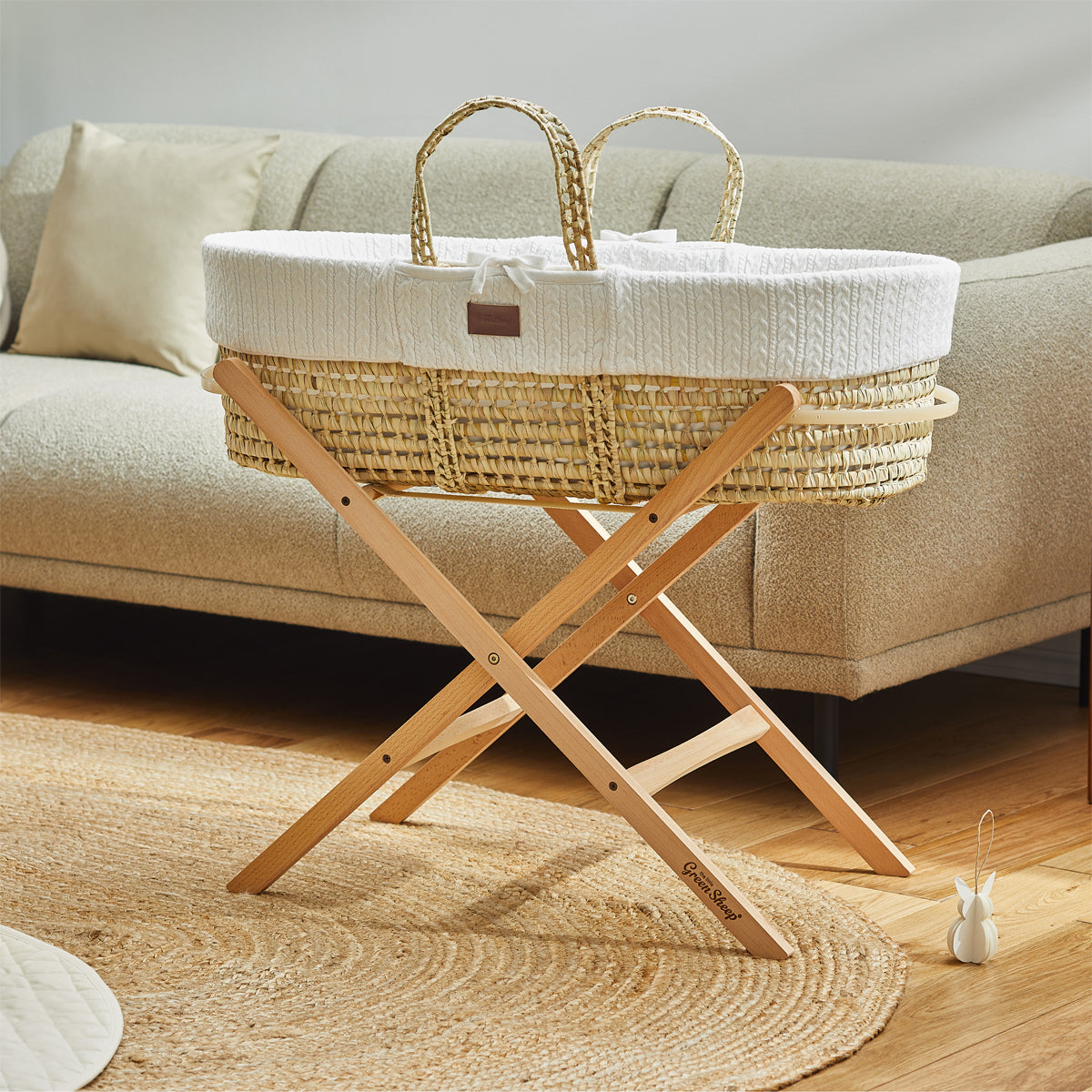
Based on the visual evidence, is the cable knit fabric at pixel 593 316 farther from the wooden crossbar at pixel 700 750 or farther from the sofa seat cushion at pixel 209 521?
the sofa seat cushion at pixel 209 521

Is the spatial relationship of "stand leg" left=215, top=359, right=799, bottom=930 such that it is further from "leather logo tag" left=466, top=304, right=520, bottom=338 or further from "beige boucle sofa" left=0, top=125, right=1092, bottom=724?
"beige boucle sofa" left=0, top=125, right=1092, bottom=724

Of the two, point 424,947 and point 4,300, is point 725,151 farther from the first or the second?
point 4,300

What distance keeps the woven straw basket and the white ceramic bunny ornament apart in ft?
1.21

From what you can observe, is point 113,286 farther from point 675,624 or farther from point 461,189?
point 675,624

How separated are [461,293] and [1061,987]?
0.80 metres

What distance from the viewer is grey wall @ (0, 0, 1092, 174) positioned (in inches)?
96.3

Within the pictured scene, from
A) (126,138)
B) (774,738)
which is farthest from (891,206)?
(126,138)

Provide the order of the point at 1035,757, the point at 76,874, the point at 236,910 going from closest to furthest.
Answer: the point at 236,910 → the point at 76,874 → the point at 1035,757

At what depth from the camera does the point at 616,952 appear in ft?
4.82

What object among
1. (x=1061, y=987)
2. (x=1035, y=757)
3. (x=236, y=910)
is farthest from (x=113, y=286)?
(x=1061, y=987)

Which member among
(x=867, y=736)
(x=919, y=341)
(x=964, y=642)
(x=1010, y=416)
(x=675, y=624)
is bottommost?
(x=867, y=736)

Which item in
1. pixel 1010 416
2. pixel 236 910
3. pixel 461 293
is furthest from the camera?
pixel 1010 416

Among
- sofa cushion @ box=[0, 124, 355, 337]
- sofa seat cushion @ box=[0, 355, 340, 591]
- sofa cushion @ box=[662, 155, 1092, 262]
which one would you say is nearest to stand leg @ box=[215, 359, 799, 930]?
sofa seat cushion @ box=[0, 355, 340, 591]

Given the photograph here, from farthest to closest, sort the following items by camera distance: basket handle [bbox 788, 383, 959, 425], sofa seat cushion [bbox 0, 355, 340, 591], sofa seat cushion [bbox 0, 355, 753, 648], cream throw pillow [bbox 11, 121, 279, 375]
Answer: cream throw pillow [bbox 11, 121, 279, 375] < sofa seat cushion [bbox 0, 355, 340, 591] < sofa seat cushion [bbox 0, 355, 753, 648] < basket handle [bbox 788, 383, 959, 425]
